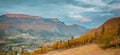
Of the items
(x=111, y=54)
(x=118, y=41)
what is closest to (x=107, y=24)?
(x=118, y=41)

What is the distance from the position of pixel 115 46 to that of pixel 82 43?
80.2 ft

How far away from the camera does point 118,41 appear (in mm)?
50094

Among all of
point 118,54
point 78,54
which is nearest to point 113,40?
point 78,54

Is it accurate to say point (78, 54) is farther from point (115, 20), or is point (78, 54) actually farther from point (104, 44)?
point (115, 20)

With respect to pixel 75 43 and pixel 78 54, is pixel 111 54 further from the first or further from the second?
pixel 75 43

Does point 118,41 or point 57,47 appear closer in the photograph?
point 118,41

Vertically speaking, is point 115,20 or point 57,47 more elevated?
point 115,20

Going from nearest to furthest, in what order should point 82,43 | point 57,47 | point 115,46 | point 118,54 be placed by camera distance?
1. point 118,54
2. point 115,46
3. point 82,43
4. point 57,47

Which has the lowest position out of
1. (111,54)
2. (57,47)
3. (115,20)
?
(57,47)

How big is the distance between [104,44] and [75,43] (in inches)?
916

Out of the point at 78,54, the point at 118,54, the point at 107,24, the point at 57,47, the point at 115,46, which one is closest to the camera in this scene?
the point at 118,54

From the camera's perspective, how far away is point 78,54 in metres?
50.9

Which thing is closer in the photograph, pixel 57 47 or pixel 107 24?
pixel 57 47

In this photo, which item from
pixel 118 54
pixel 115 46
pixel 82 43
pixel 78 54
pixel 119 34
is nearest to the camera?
pixel 118 54
